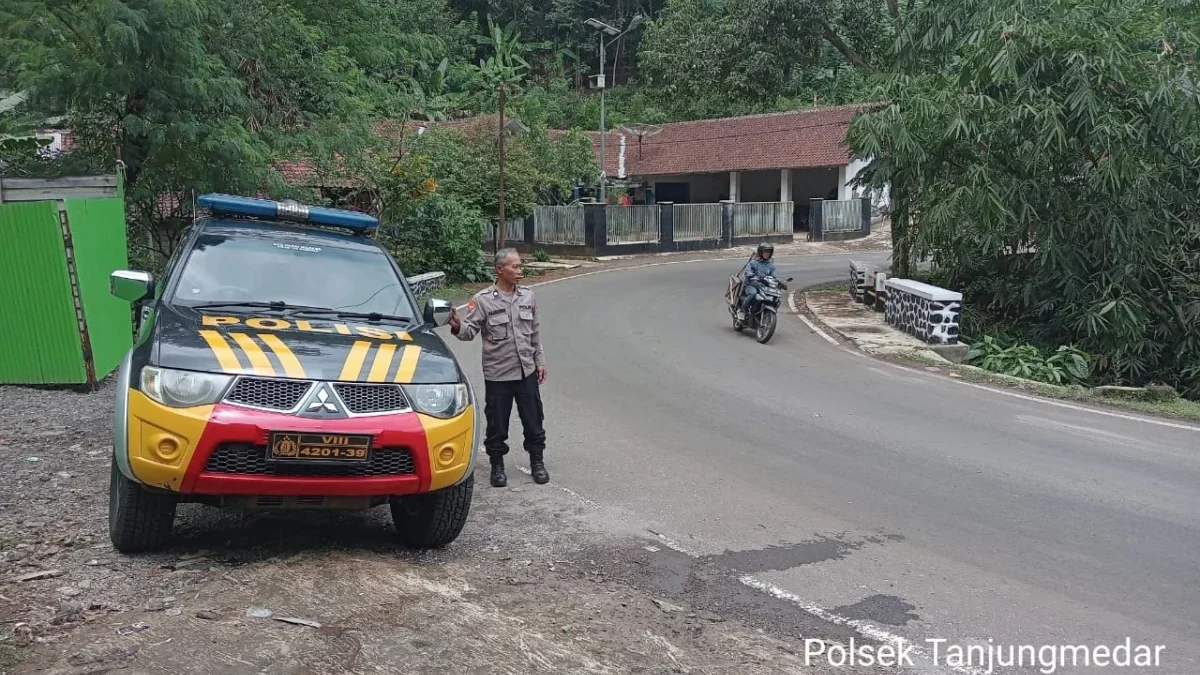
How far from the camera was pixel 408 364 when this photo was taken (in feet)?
18.0

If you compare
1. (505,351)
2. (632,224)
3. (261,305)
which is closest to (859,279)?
(632,224)

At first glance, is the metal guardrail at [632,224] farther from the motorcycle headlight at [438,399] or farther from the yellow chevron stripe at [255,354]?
the yellow chevron stripe at [255,354]

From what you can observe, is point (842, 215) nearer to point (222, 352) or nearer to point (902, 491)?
point (902, 491)

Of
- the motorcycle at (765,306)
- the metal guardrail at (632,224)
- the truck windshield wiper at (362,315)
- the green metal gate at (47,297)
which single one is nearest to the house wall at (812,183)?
the metal guardrail at (632,224)

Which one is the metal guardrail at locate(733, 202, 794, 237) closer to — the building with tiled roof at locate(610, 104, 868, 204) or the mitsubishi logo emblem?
the building with tiled roof at locate(610, 104, 868, 204)

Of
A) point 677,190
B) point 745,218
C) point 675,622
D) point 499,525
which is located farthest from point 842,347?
point 677,190

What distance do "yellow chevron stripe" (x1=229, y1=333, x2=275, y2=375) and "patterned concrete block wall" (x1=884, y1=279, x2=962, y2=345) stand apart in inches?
491

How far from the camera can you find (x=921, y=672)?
4559 millimetres

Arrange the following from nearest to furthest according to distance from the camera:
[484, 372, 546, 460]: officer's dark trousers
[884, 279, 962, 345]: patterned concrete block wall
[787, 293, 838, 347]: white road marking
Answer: [484, 372, 546, 460]: officer's dark trousers < [884, 279, 962, 345]: patterned concrete block wall < [787, 293, 838, 347]: white road marking

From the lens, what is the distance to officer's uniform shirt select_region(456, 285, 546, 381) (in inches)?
288

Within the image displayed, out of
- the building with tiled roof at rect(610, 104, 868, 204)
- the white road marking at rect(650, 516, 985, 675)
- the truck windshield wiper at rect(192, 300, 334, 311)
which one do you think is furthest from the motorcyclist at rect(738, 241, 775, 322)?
the building with tiled roof at rect(610, 104, 868, 204)

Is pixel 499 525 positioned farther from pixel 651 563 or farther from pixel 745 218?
pixel 745 218

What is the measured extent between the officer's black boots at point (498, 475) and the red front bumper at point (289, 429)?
7.05 ft

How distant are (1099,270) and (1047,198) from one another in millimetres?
1386
